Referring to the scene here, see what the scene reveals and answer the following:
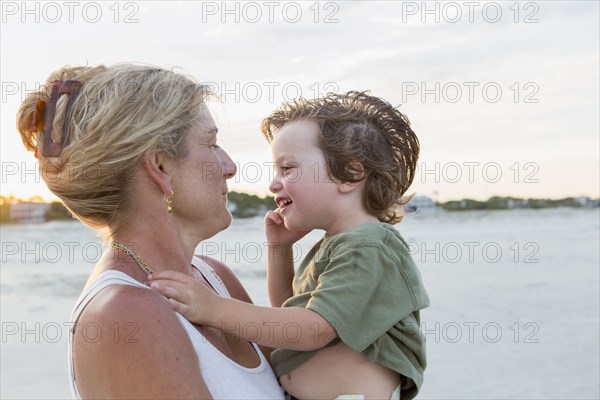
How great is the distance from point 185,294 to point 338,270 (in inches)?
19.9

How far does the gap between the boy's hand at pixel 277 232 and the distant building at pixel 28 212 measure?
9862 millimetres

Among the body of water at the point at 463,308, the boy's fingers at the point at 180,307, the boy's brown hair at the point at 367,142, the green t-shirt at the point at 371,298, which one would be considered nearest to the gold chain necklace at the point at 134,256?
the boy's fingers at the point at 180,307

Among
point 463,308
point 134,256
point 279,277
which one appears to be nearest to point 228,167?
point 134,256

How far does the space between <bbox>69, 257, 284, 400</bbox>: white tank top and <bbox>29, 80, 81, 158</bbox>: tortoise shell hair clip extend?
34 cm

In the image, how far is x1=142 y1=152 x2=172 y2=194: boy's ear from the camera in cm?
183

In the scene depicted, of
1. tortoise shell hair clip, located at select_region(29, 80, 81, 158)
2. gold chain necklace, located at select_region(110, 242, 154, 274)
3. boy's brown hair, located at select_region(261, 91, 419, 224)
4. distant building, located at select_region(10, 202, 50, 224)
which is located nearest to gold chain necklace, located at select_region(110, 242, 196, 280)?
gold chain necklace, located at select_region(110, 242, 154, 274)

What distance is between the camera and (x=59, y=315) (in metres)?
7.54

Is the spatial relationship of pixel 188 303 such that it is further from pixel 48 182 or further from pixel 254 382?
pixel 48 182

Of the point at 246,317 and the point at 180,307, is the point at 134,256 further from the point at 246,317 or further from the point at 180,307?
the point at 246,317

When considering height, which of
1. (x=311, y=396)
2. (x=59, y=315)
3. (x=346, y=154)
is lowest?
(x=59, y=315)

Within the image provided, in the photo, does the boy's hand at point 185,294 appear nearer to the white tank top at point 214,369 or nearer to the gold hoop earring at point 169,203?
the white tank top at point 214,369

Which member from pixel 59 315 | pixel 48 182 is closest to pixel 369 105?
pixel 48 182

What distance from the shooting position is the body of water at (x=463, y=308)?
247 inches

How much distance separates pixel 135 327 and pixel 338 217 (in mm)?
902
